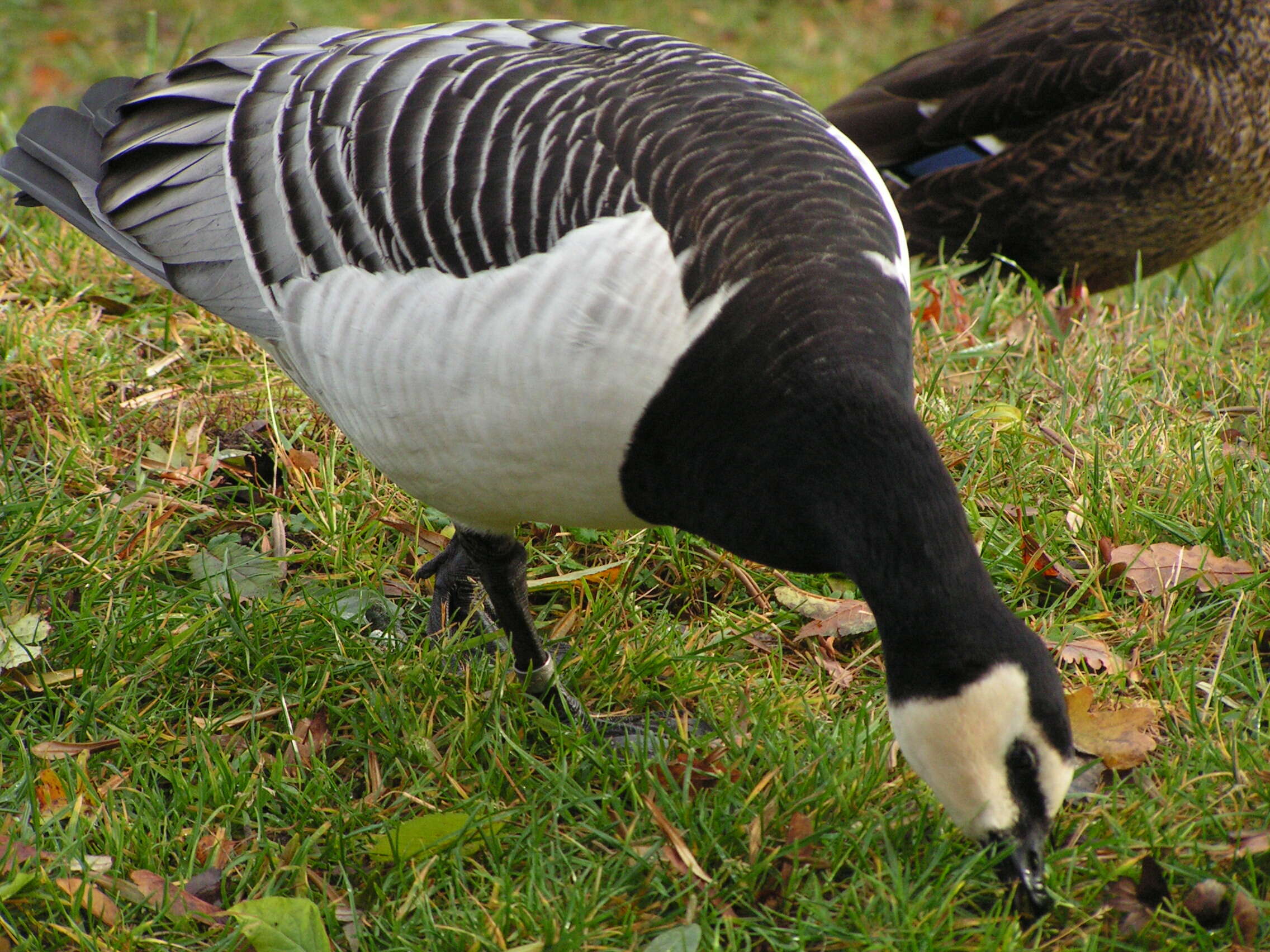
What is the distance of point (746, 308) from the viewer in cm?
245

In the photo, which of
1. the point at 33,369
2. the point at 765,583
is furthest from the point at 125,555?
the point at 765,583

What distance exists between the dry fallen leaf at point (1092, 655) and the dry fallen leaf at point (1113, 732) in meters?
0.20

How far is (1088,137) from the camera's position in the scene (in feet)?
16.9

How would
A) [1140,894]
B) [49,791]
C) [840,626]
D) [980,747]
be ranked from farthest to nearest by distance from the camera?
1. [840,626]
2. [49,791]
3. [1140,894]
4. [980,747]

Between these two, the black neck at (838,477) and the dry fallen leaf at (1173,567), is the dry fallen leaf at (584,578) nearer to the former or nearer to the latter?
the black neck at (838,477)

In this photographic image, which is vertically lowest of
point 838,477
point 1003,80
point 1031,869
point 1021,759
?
point 1031,869

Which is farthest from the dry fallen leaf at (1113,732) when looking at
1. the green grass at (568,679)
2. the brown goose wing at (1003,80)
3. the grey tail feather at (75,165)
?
the brown goose wing at (1003,80)

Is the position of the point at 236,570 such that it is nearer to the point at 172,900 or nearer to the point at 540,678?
the point at 540,678

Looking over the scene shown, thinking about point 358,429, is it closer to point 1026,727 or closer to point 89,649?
point 89,649

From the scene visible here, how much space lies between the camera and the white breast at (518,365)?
2.44m

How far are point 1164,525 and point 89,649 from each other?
2.87 meters

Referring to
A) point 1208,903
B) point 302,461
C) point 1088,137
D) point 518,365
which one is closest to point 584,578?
point 302,461

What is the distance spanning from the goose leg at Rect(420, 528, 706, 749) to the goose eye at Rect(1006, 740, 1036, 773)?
0.92 m

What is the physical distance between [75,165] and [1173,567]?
10.9 feet
